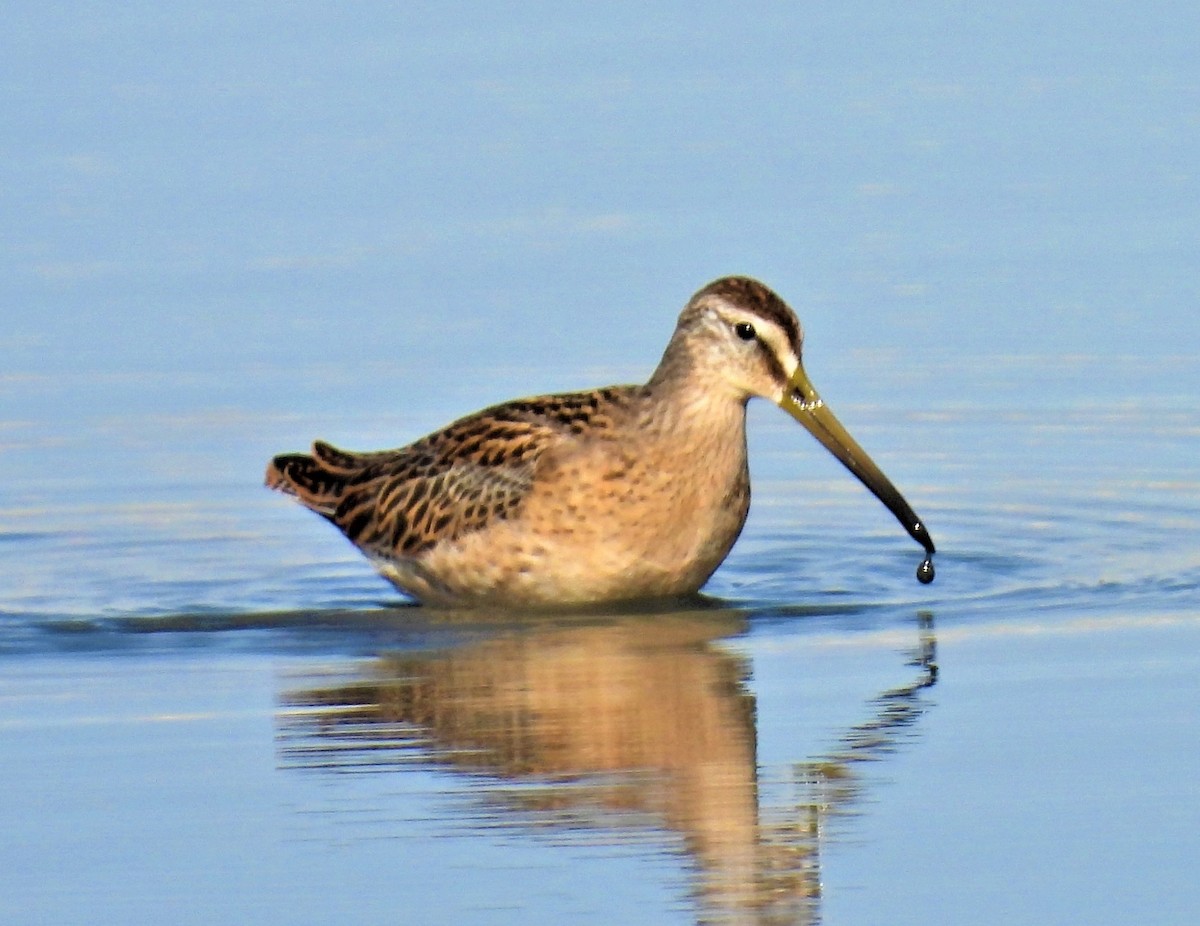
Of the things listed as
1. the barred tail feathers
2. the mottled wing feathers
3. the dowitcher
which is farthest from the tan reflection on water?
the barred tail feathers

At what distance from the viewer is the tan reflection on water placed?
7.60m

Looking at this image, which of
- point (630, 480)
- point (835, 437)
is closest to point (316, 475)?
point (630, 480)

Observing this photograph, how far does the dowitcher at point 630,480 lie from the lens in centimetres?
1076

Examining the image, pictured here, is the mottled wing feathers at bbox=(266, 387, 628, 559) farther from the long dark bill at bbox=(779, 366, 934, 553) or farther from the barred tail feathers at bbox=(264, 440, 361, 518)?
the long dark bill at bbox=(779, 366, 934, 553)

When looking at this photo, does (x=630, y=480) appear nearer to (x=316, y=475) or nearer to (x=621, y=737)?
(x=316, y=475)

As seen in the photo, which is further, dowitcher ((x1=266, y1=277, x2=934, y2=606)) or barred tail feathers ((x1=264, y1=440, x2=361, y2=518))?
barred tail feathers ((x1=264, y1=440, x2=361, y2=518))

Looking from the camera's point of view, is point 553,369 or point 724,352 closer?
point 724,352

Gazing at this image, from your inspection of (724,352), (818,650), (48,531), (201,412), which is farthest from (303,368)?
(818,650)

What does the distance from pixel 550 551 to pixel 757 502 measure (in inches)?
82.7

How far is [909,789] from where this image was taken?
797cm

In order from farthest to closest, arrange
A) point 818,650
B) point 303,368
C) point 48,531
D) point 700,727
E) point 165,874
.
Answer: point 303,368, point 48,531, point 818,650, point 700,727, point 165,874

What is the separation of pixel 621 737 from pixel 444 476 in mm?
2877

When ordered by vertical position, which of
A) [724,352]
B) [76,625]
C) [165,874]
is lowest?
[165,874]

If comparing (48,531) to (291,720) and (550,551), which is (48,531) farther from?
(291,720)
